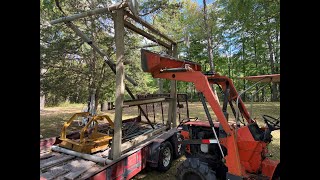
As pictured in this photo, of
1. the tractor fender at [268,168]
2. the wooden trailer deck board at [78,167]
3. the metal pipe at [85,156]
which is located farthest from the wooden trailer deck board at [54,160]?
the tractor fender at [268,168]

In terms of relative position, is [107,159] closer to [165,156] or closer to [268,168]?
[165,156]

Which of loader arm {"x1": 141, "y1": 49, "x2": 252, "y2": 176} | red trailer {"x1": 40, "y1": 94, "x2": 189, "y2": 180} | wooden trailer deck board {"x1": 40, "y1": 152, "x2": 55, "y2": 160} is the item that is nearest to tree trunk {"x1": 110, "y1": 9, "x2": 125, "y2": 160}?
red trailer {"x1": 40, "y1": 94, "x2": 189, "y2": 180}

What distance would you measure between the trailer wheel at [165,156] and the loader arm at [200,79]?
5.43ft

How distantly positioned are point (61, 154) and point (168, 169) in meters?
2.53

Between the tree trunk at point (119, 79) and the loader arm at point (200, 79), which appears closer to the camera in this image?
the loader arm at point (200, 79)

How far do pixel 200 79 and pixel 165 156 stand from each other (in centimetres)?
247

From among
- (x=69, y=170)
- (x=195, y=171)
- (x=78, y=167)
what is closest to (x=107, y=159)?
(x=78, y=167)

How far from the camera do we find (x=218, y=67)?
2967 centimetres

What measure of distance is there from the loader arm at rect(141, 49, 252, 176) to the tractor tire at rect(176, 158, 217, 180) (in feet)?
1.17

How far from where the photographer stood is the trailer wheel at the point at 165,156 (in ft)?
14.9

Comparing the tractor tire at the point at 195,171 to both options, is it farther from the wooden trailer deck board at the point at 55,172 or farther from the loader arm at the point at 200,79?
the wooden trailer deck board at the point at 55,172
